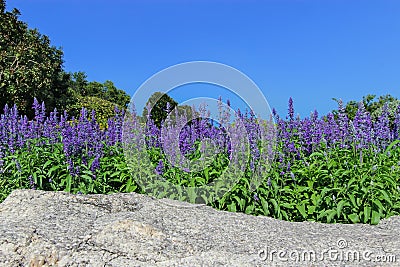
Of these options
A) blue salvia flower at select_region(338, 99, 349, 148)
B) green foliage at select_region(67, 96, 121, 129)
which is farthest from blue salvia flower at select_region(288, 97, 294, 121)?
green foliage at select_region(67, 96, 121, 129)

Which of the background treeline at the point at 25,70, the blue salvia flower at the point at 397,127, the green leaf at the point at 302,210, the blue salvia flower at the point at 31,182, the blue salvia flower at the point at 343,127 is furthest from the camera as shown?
the background treeline at the point at 25,70

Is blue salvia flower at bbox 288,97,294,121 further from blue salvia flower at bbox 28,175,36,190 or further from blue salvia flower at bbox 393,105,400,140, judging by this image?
blue salvia flower at bbox 28,175,36,190

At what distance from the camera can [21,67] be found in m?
17.2

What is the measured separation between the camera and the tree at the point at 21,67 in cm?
1692

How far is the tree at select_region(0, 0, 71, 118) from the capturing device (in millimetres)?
16922

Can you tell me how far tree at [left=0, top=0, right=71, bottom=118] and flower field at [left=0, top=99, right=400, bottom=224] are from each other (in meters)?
11.3

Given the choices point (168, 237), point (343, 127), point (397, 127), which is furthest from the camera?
point (397, 127)

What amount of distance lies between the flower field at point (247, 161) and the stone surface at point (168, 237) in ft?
1.15

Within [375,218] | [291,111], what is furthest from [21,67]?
[375,218]

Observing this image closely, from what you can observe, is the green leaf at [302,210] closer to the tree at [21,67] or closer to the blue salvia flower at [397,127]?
the blue salvia flower at [397,127]

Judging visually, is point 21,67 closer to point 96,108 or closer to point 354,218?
point 96,108

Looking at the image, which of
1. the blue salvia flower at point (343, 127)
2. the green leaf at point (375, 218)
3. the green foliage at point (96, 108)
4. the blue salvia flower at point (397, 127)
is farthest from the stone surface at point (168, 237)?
the green foliage at point (96, 108)

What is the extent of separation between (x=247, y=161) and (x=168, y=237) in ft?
5.45

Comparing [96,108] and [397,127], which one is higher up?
[96,108]
